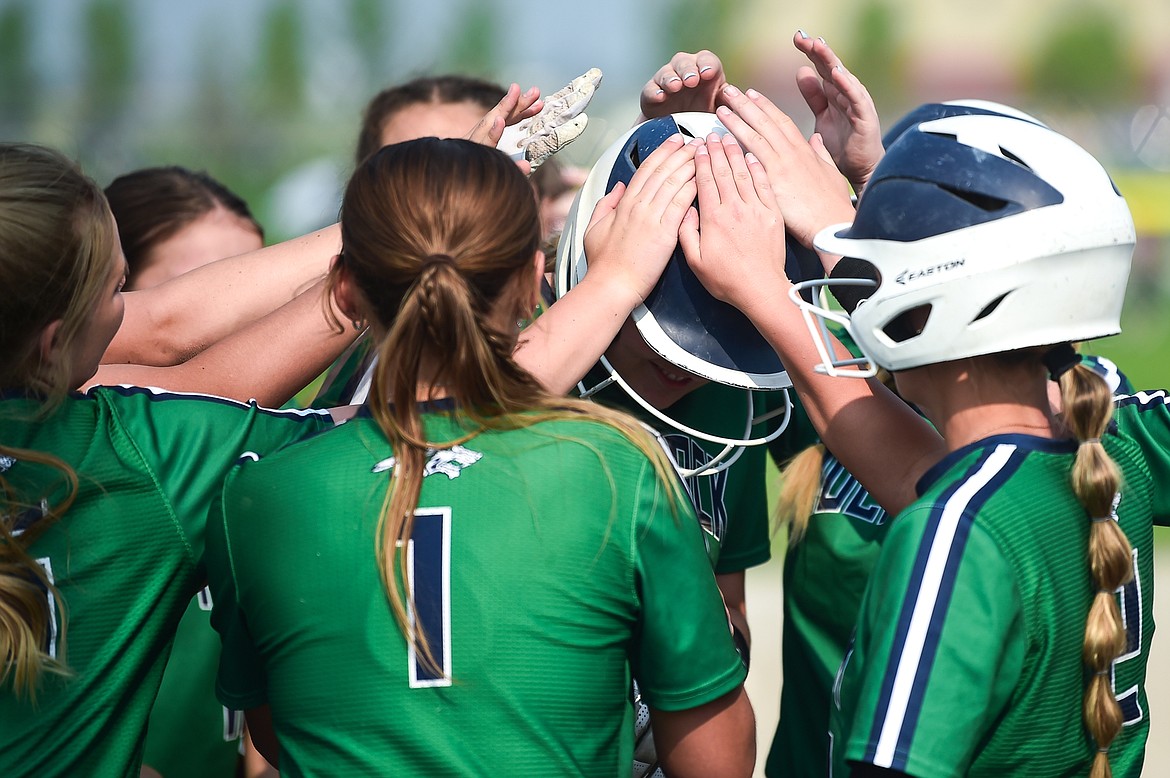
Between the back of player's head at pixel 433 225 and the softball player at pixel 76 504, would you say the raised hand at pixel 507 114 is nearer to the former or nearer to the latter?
the back of player's head at pixel 433 225

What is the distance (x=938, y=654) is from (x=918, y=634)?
→ 39 millimetres

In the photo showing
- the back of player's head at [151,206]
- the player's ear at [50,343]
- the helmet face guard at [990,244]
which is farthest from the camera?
the back of player's head at [151,206]

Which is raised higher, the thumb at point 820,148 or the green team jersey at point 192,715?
the thumb at point 820,148

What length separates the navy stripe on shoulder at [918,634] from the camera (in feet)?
5.71

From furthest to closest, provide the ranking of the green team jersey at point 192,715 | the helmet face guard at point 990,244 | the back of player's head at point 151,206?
1. the back of player's head at point 151,206
2. the green team jersey at point 192,715
3. the helmet face guard at point 990,244

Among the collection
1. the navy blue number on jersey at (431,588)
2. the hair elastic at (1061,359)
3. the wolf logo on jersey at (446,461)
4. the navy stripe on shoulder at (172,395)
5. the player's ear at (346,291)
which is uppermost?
the hair elastic at (1061,359)

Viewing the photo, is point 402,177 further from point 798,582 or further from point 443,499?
point 798,582

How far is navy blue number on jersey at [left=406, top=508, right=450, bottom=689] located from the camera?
1838 millimetres

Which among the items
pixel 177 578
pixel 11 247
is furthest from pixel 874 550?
pixel 11 247

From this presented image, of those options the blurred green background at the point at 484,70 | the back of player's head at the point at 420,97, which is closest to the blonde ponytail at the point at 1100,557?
the back of player's head at the point at 420,97

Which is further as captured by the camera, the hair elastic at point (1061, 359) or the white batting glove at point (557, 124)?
the white batting glove at point (557, 124)

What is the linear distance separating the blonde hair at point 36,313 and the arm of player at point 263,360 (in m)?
0.35

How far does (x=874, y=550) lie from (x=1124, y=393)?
26.7 inches

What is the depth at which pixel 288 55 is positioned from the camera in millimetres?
26250
